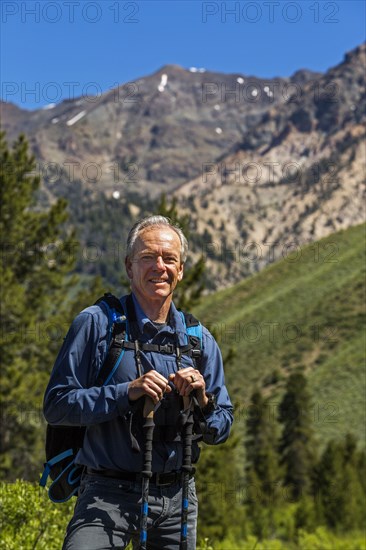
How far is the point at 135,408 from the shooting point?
4.44 meters

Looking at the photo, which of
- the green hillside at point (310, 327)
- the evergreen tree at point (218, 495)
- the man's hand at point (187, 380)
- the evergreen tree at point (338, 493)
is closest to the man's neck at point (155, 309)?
the man's hand at point (187, 380)

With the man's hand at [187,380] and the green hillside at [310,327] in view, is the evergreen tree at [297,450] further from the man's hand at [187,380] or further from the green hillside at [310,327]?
the man's hand at [187,380]

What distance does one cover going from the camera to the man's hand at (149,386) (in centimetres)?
434

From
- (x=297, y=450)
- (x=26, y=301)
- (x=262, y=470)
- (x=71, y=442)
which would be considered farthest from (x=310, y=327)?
(x=71, y=442)

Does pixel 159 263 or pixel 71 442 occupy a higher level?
pixel 159 263

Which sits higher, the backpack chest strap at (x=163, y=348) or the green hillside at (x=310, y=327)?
the green hillside at (x=310, y=327)

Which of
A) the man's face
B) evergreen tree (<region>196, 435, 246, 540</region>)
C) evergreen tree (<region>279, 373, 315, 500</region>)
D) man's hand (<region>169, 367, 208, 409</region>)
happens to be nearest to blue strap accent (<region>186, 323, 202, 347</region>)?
the man's face

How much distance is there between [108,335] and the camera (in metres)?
4.66

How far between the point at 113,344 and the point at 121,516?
951mm

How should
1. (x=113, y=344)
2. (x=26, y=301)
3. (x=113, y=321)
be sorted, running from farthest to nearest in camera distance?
1. (x=26, y=301)
2. (x=113, y=321)
3. (x=113, y=344)

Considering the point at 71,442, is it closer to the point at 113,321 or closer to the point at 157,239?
the point at 113,321

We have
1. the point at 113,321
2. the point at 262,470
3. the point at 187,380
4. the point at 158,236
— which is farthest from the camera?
the point at 262,470

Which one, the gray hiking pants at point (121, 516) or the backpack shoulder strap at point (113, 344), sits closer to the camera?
the gray hiking pants at point (121, 516)

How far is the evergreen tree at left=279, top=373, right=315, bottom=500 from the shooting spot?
67206 millimetres
